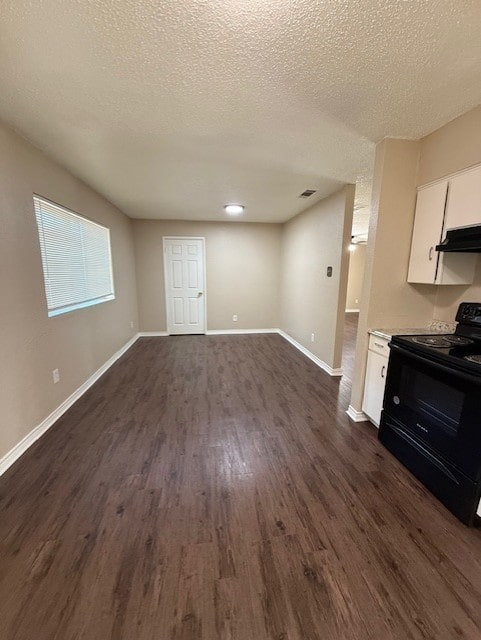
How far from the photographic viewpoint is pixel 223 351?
15.6 ft

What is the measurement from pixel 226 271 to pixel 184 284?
0.93 metres

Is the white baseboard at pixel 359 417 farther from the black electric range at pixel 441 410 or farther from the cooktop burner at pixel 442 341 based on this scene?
the cooktop burner at pixel 442 341

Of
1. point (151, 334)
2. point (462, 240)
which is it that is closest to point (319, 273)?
point (462, 240)

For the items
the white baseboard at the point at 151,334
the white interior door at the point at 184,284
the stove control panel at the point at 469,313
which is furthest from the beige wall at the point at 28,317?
the stove control panel at the point at 469,313

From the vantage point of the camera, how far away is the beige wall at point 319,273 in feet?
11.6

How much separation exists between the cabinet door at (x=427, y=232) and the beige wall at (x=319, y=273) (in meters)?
1.22

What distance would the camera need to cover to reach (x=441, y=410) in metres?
1.78

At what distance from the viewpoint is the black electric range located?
154cm

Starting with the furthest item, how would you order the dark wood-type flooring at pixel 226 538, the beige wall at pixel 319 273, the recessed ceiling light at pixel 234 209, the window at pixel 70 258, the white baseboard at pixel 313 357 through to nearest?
the recessed ceiling light at pixel 234 209
the white baseboard at pixel 313 357
the beige wall at pixel 319 273
the window at pixel 70 258
the dark wood-type flooring at pixel 226 538

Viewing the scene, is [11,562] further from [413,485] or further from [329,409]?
[329,409]

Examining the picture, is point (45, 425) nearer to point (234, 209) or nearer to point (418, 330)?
point (418, 330)

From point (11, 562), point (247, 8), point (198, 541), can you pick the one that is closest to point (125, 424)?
point (11, 562)

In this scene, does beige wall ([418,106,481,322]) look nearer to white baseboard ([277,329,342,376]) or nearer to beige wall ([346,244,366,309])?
white baseboard ([277,329,342,376])

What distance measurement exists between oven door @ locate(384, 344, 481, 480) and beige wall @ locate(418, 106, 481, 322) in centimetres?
73
